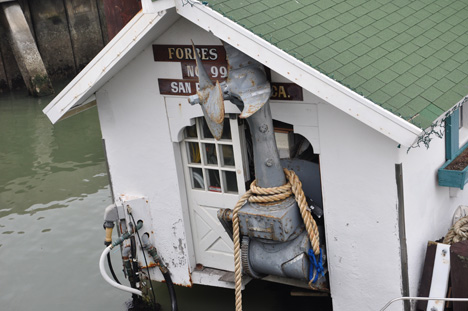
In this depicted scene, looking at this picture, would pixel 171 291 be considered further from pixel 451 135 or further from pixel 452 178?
pixel 451 135

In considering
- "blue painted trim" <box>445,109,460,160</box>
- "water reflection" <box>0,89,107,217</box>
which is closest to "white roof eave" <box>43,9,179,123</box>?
"blue painted trim" <box>445,109,460,160</box>

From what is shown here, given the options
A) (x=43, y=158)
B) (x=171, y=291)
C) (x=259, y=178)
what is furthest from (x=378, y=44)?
(x=43, y=158)

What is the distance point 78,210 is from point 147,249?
14.8ft

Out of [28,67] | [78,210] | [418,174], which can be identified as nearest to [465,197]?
[418,174]

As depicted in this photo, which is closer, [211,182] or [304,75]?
[304,75]

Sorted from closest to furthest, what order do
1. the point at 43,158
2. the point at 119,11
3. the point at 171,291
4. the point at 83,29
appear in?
the point at 171,291, the point at 119,11, the point at 43,158, the point at 83,29

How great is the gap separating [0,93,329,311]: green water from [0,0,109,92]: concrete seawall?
4.45 m

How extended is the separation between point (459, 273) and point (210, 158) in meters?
3.00

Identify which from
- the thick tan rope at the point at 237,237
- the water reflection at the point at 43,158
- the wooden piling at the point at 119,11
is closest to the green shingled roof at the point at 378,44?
the thick tan rope at the point at 237,237

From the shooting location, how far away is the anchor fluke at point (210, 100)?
7434 millimetres

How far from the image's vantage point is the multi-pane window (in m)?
8.76

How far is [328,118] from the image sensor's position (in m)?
7.71

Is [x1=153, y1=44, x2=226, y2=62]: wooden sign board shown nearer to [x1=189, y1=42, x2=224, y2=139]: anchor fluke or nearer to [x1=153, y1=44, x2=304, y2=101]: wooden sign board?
[x1=153, y1=44, x2=304, y2=101]: wooden sign board

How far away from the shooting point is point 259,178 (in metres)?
8.05
